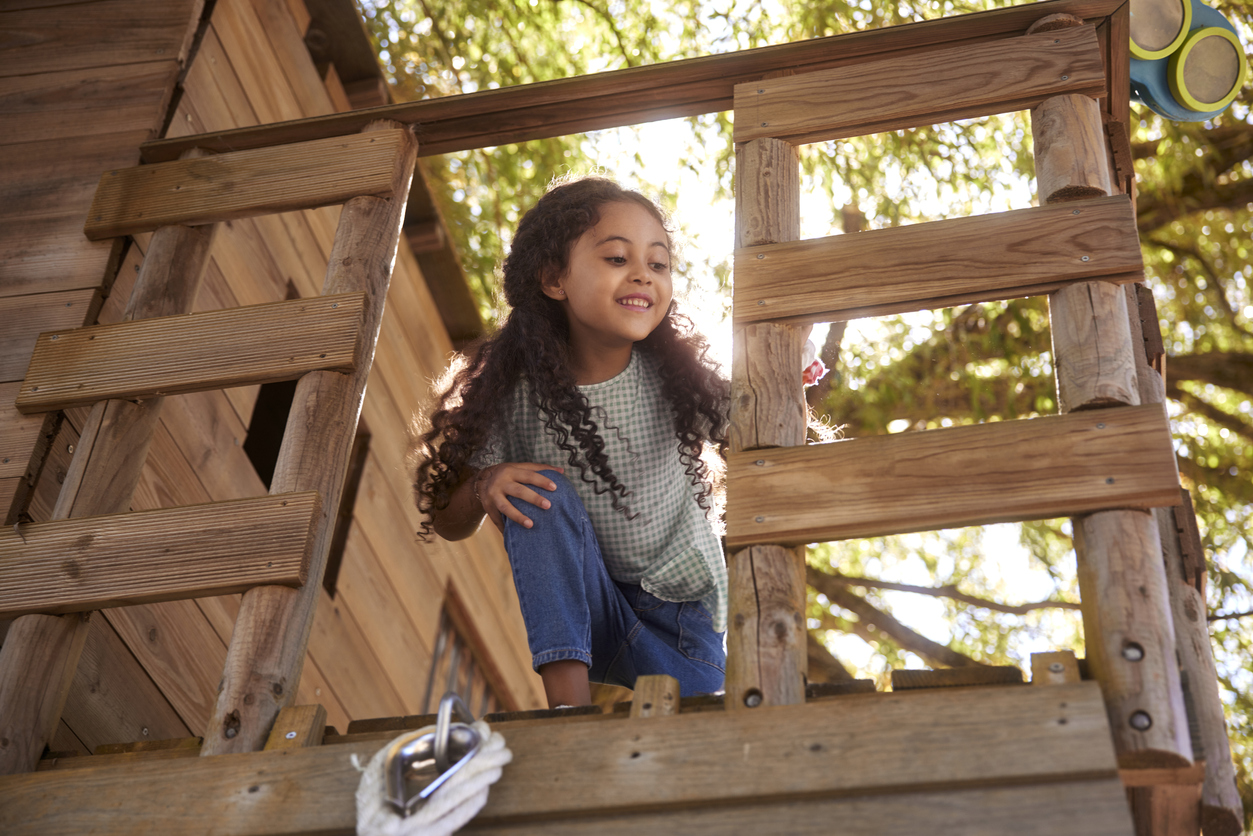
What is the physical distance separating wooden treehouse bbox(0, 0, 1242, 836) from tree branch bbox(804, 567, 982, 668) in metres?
2.97

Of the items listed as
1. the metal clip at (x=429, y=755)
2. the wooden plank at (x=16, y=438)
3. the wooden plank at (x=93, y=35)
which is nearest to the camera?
the metal clip at (x=429, y=755)

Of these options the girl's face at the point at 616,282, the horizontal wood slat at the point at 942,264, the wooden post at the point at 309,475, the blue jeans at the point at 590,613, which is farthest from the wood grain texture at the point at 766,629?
the girl's face at the point at 616,282

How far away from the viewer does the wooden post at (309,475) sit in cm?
196

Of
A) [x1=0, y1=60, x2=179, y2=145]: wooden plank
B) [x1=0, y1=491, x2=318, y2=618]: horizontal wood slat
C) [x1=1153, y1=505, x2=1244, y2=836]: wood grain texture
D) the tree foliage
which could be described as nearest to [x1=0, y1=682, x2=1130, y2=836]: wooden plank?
[x1=1153, y1=505, x2=1244, y2=836]: wood grain texture

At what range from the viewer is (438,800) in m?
1.54

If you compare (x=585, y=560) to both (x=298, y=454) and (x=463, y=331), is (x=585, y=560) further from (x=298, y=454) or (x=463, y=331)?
(x=463, y=331)

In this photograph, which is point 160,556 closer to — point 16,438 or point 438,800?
point 16,438

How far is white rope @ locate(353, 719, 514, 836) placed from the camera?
5.04 ft

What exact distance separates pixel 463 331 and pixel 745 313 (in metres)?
3.30

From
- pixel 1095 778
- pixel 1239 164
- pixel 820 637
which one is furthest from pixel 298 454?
pixel 1239 164

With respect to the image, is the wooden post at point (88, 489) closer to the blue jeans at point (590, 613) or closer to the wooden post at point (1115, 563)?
the blue jeans at point (590, 613)

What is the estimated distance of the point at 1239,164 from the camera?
599 centimetres

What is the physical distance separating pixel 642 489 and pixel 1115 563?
49.3 inches

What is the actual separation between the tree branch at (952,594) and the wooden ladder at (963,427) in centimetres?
Result: 346
